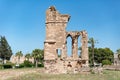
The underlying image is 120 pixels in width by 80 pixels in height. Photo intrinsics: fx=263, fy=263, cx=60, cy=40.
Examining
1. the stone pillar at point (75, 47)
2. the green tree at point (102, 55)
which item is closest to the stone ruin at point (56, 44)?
the stone pillar at point (75, 47)

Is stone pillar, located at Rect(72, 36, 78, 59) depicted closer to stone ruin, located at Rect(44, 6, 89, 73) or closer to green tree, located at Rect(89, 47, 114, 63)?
stone ruin, located at Rect(44, 6, 89, 73)

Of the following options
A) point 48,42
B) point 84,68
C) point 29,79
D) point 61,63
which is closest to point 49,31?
point 48,42

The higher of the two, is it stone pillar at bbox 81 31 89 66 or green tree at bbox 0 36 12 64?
green tree at bbox 0 36 12 64

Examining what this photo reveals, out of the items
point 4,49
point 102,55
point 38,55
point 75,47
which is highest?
point 4,49

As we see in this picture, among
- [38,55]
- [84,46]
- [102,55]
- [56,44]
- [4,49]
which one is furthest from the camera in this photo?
[4,49]

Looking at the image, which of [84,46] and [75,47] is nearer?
[84,46]

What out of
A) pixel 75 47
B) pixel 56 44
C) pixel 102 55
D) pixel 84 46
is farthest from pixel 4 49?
pixel 56 44

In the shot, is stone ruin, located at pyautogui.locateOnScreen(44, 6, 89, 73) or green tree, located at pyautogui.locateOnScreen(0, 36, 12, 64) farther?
green tree, located at pyautogui.locateOnScreen(0, 36, 12, 64)

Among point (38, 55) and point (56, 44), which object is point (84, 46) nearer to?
point (56, 44)

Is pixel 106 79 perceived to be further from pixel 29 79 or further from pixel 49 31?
pixel 49 31

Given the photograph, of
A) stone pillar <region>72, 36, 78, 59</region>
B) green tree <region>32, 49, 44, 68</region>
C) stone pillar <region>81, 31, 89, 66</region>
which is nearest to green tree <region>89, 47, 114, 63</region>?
green tree <region>32, 49, 44, 68</region>

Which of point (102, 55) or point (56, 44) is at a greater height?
point (102, 55)

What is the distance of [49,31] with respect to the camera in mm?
Answer: 22828

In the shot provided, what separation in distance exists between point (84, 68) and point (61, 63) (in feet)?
6.70
